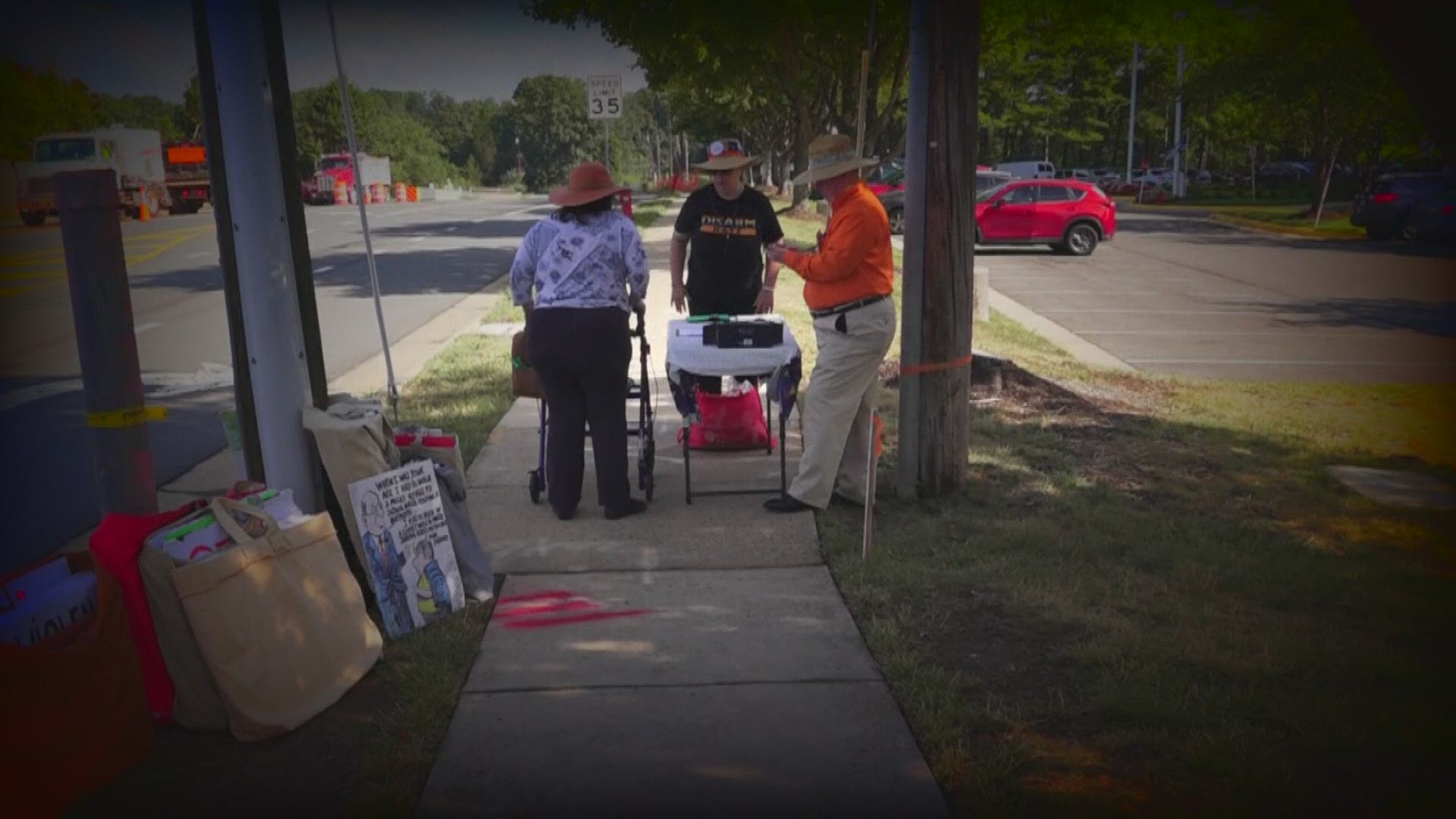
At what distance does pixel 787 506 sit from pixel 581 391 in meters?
1.30

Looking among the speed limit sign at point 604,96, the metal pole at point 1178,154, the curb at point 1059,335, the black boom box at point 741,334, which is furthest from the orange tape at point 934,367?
the metal pole at point 1178,154

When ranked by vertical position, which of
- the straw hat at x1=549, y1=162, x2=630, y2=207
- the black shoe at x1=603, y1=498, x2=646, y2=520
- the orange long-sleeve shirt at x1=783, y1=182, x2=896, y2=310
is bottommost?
the black shoe at x1=603, y1=498, x2=646, y2=520

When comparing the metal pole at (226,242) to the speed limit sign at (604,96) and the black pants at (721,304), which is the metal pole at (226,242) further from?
the speed limit sign at (604,96)

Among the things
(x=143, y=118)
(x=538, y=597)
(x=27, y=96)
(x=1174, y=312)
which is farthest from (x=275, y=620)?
(x=143, y=118)

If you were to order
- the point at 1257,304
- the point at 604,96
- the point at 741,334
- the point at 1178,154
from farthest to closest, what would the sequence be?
1. the point at 1178,154
2. the point at 604,96
3. the point at 1257,304
4. the point at 741,334

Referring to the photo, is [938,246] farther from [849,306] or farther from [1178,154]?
[1178,154]

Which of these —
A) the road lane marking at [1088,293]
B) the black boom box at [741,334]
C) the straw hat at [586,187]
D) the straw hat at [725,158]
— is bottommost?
the road lane marking at [1088,293]

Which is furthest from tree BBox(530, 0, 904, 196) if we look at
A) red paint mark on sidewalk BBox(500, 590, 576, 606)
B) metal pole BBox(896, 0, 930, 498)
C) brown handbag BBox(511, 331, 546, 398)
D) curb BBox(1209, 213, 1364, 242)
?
curb BBox(1209, 213, 1364, 242)

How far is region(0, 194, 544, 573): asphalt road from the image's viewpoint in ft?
22.0

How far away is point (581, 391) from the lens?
5.76 metres

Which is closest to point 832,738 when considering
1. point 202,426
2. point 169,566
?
point 169,566

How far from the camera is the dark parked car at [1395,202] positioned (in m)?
26.4

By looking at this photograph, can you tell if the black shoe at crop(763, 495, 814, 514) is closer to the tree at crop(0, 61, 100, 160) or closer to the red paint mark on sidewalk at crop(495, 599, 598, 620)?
the red paint mark on sidewalk at crop(495, 599, 598, 620)

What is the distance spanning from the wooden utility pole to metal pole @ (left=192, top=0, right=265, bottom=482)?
331cm
